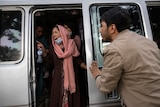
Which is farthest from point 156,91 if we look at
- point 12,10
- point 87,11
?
point 12,10

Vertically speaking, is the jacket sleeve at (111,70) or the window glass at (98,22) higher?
the window glass at (98,22)

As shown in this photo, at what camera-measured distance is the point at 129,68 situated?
2355mm

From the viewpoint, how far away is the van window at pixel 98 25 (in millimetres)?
3210

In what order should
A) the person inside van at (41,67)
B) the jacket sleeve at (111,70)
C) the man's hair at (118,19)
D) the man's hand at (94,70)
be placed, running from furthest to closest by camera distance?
the person inside van at (41,67) < the man's hand at (94,70) < the man's hair at (118,19) < the jacket sleeve at (111,70)

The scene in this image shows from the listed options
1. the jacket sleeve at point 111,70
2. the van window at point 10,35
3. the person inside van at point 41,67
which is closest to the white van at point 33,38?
the van window at point 10,35

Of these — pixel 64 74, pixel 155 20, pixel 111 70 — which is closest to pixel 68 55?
pixel 64 74

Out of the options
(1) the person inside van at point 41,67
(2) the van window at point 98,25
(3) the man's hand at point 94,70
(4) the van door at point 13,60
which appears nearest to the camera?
(3) the man's hand at point 94,70

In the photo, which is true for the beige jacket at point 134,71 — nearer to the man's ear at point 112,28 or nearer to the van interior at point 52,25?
the man's ear at point 112,28

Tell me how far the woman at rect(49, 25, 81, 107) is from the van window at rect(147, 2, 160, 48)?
1.14m

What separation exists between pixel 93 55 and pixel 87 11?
1.93ft

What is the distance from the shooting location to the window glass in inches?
128

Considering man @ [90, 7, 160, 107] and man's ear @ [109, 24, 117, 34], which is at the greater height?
man's ear @ [109, 24, 117, 34]

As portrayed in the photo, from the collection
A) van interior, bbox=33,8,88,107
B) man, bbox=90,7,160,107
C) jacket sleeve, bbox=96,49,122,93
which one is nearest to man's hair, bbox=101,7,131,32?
man, bbox=90,7,160,107

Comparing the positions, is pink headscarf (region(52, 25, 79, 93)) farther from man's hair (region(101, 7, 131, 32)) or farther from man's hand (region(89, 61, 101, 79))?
man's hair (region(101, 7, 131, 32))
